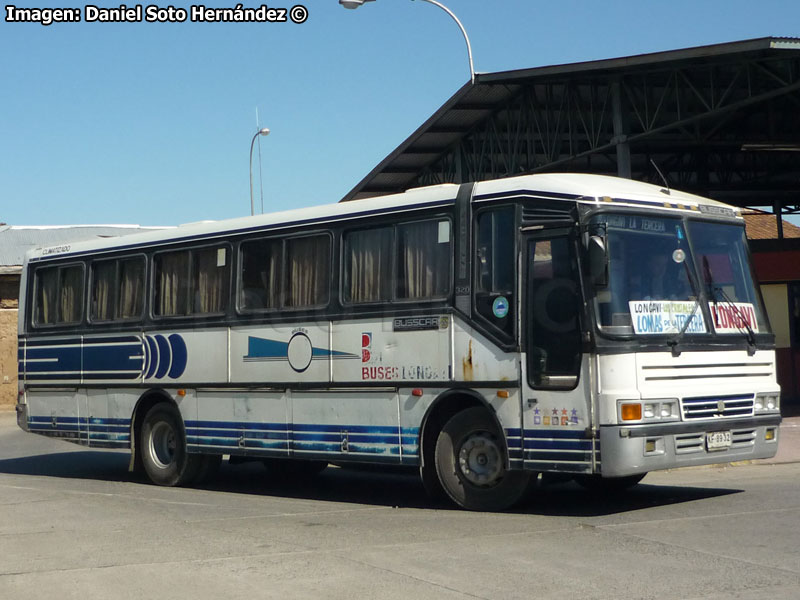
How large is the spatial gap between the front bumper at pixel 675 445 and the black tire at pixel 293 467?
21.1 ft

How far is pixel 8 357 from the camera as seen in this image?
32469 mm

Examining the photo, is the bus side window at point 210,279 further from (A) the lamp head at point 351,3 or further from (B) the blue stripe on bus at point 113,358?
(A) the lamp head at point 351,3

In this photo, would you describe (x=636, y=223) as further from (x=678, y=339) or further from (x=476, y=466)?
→ (x=476, y=466)

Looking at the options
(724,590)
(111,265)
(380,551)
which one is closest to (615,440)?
(380,551)

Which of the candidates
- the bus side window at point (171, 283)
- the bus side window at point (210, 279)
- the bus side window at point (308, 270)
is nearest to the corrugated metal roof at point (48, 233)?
the bus side window at point (171, 283)

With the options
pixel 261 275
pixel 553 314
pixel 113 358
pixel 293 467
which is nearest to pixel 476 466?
pixel 553 314

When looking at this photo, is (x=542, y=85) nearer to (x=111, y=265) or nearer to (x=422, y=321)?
(x=111, y=265)

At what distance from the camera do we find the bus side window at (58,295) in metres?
16.1

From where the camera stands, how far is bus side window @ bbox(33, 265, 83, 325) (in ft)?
52.8

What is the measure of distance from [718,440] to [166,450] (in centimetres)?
733

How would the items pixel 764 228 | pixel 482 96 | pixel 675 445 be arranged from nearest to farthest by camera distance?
pixel 675 445, pixel 482 96, pixel 764 228

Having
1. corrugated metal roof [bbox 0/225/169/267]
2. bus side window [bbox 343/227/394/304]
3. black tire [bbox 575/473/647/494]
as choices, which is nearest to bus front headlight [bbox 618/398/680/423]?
black tire [bbox 575/473/647/494]

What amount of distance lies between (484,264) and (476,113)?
58.0ft

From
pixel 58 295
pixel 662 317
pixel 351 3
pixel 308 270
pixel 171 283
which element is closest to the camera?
pixel 662 317
